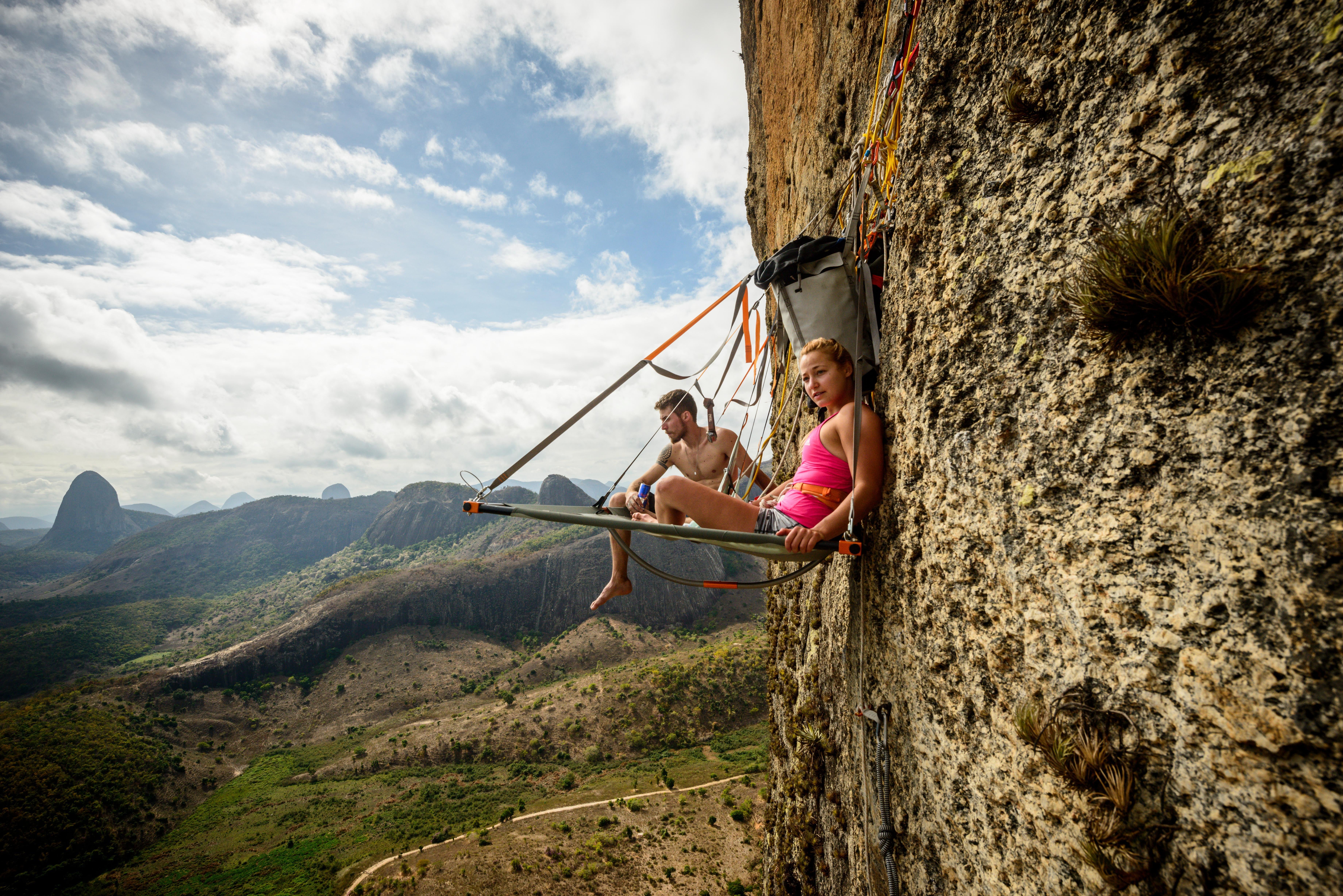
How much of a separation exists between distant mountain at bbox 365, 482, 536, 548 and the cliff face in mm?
137920

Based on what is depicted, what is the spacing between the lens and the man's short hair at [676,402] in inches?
208

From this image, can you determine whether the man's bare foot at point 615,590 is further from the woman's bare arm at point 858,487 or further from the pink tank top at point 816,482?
the woman's bare arm at point 858,487

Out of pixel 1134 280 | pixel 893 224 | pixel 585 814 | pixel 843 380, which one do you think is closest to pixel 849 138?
pixel 893 224

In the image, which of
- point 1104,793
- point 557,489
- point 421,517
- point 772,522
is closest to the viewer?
→ point 1104,793

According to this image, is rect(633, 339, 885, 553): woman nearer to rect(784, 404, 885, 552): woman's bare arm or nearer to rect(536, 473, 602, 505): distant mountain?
rect(784, 404, 885, 552): woman's bare arm

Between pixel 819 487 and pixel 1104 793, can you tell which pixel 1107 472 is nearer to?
pixel 1104 793

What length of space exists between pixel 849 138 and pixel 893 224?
9.69ft

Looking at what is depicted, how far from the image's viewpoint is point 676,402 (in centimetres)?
531

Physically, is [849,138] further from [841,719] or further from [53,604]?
[53,604]

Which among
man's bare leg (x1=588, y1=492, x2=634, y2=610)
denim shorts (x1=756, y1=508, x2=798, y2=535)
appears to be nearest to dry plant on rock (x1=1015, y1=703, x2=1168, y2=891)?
denim shorts (x1=756, y1=508, x2=798, y2=535)

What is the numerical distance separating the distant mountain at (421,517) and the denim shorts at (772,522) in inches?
5386

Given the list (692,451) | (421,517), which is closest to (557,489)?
(421,517)

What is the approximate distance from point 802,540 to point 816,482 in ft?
1.99

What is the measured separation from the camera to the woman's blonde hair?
3.15 m
